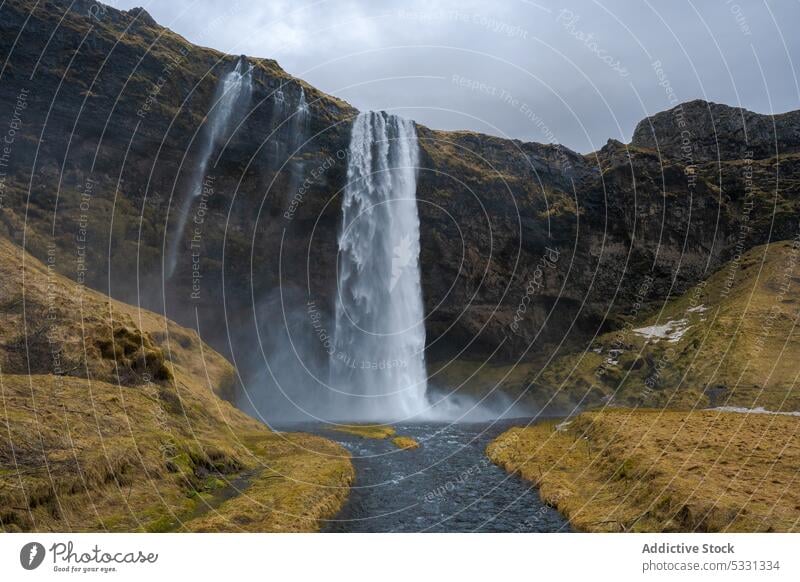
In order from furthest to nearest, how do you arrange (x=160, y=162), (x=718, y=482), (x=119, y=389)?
(x=160, y=162)
(x=119, y=389)
(x=718, y=482)

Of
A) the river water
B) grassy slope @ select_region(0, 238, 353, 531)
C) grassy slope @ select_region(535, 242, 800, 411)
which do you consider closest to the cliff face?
grassy slope @ select_region(535, 242, 800, 411)

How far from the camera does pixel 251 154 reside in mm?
70688

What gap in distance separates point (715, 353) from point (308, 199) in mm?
60933

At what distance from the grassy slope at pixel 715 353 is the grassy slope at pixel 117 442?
4827 cm

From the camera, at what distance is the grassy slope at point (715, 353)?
59.2 meters

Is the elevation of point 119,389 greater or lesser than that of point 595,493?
greater

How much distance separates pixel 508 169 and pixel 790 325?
50.2m

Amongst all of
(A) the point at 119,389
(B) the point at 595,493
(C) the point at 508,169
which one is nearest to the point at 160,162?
(A) the point at 119,389

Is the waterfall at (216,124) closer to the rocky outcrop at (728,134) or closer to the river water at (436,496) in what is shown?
the river water at (436,496)

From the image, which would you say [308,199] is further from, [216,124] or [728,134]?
[728,134]

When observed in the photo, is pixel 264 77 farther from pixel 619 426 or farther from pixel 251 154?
pixel 619 426
